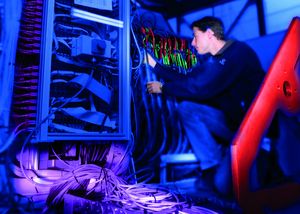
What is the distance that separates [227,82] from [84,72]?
1.22m

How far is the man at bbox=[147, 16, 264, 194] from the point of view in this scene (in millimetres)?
2420

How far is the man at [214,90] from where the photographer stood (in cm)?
242

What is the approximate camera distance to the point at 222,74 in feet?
7.98

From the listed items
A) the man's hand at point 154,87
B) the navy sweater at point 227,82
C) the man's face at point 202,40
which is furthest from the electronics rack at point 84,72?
the man's face at point 202,40

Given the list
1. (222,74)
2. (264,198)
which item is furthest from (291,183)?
(222,74)

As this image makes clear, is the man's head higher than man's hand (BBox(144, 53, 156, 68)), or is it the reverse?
the man's head

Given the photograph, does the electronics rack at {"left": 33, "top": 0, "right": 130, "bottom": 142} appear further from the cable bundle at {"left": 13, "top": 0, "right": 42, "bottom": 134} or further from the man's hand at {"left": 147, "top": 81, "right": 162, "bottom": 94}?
the man's hand at {"left": 147, "top": 81, "right": 162, "bottom": 94}

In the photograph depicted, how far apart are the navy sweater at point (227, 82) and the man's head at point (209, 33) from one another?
0.41ft

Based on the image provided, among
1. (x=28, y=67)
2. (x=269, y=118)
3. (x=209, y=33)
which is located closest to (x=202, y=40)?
(x=209, y=33)

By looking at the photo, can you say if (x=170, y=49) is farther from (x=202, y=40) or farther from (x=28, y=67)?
(x=28, y=67)

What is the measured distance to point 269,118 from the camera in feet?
6.35

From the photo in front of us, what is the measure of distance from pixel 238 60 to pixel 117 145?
125 centimetres

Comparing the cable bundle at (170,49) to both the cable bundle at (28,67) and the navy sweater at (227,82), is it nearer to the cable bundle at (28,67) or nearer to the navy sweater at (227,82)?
the navy sweater at (227,82)

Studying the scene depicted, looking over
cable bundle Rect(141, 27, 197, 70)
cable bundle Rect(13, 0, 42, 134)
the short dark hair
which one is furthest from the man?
cable bundle Rect(13, 0, 42, 134)
